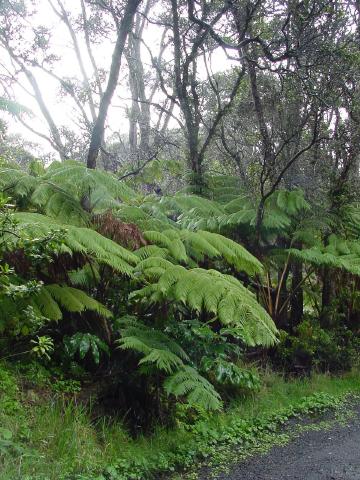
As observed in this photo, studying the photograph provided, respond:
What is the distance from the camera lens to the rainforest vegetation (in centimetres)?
382

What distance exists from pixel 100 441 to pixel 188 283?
1.44m

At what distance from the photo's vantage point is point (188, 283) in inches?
158

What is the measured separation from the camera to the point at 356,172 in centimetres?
848

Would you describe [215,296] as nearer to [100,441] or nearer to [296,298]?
[100,441]

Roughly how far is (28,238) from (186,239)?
6.62ft

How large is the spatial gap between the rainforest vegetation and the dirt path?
40 centimetres

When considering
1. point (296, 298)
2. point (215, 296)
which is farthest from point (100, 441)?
point (296, 298)

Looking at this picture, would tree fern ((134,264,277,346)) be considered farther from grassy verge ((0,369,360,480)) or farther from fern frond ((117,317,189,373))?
grassy verge ((0,369,360,480))

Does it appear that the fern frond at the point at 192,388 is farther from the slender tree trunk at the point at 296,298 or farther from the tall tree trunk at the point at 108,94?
the slender tree trunk at the point at 296,298

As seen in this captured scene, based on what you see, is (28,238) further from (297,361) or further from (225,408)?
(297,361)

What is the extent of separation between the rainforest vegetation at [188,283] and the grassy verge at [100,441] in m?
0.02

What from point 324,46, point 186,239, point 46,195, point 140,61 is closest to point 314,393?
point 186,239

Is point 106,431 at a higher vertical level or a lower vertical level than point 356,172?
lower

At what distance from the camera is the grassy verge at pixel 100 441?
3311mm
